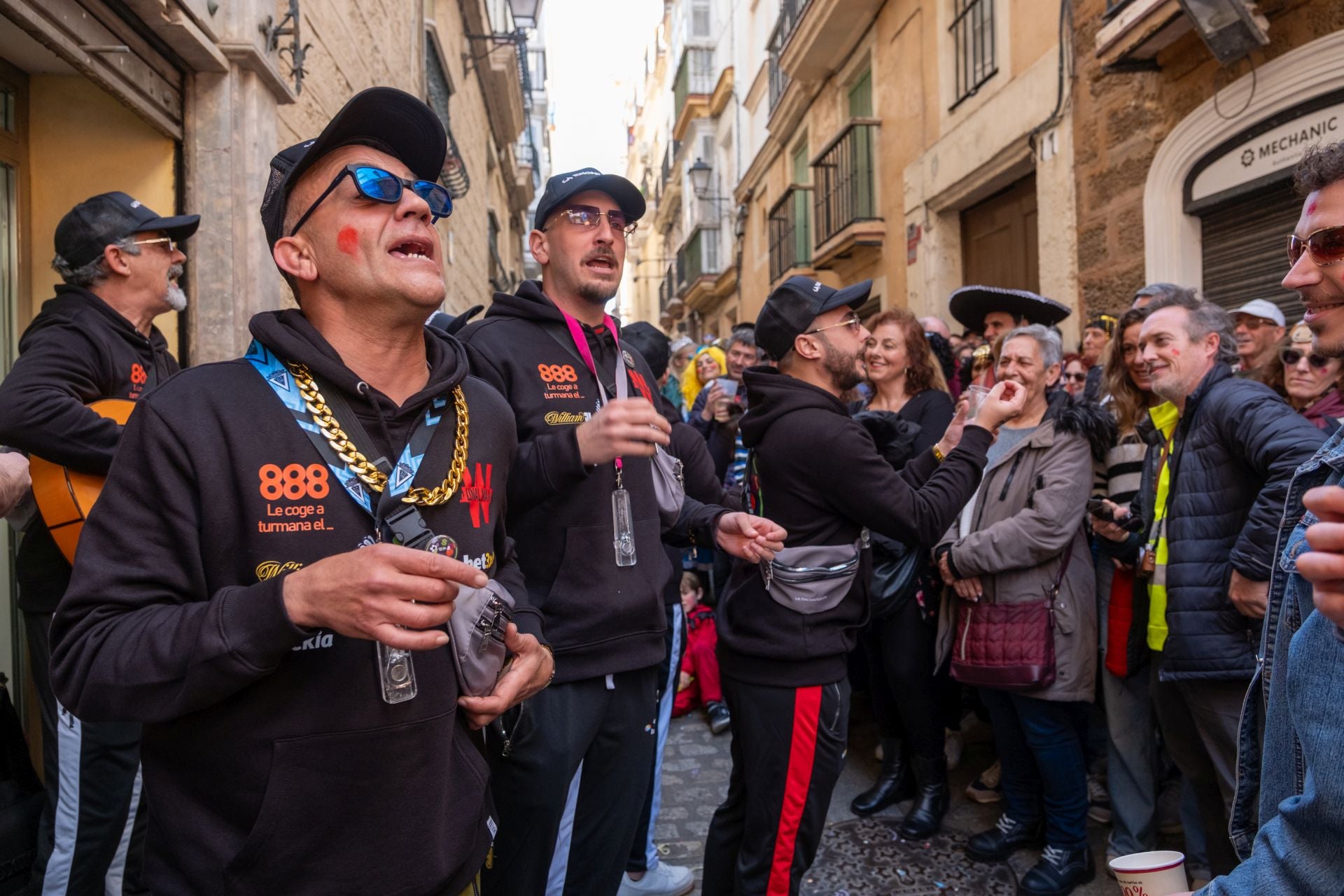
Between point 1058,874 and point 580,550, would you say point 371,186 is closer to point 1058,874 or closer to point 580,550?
point 580,550

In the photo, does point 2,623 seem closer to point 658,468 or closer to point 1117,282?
point 658,468

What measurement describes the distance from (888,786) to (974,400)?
217cm

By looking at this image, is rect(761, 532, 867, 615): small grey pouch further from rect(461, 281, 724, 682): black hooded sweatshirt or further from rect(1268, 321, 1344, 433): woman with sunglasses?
rect(1268, 321, 1344, 433): woman with sunglasses

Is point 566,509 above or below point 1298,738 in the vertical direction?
above

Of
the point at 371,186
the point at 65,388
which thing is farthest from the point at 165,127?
the point at 371,186

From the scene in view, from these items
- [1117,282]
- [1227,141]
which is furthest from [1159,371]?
[1117,282]

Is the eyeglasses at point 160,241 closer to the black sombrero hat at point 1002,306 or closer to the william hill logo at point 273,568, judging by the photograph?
the william hill logo at point 273,568

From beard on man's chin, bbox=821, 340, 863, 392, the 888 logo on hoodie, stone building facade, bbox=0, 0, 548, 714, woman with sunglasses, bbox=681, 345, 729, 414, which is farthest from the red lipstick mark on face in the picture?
woman with sunglasses, bbox=681, 345, 729, 414

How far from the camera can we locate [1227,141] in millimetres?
6113

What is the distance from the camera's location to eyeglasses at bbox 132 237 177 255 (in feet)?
10.6

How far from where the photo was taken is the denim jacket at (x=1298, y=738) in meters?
1.21

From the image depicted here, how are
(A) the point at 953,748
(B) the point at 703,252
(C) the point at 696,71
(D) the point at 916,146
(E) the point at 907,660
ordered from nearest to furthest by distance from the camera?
(E) the point at 907,660, (A) the point at 953,748, (D) the point at 916,146, (B) the point at 703,252, (C) the point at 696,71

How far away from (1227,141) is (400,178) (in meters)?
6.22

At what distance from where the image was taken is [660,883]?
372 cm
